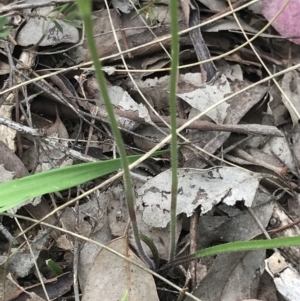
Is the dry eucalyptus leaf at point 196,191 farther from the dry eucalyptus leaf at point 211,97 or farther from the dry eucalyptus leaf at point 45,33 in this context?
the dry eucalyptus leaf at point 45,33

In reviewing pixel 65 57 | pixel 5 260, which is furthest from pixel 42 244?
pixel 65 57

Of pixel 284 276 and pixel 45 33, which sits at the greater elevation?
pixel 45 33

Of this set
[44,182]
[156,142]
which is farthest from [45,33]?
[44,182]

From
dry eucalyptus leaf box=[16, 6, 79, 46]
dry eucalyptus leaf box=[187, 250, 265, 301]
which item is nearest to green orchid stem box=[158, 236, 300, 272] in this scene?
dry eucalyptus leaf box=[187, 250, 265, 301]

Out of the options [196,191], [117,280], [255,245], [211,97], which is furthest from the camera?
[211,97]

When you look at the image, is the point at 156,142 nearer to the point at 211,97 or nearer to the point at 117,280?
the point at 211,97

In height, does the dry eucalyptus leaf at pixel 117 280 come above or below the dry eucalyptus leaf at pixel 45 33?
below

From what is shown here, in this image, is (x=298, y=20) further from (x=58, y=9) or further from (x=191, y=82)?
(x=58, y=9)

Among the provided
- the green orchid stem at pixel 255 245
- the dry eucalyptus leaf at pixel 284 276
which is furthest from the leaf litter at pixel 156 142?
the green orchid stem at pixel 255 245
